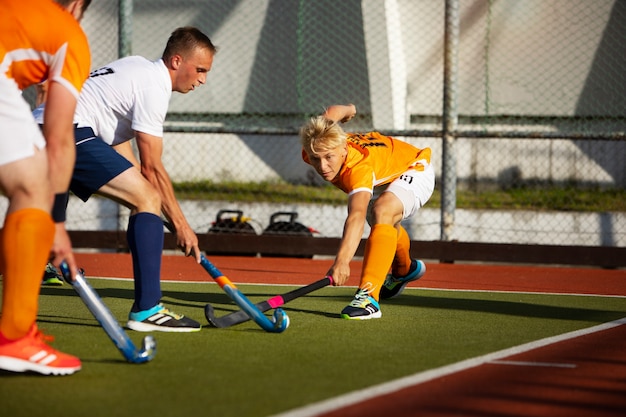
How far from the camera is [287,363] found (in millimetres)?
4121

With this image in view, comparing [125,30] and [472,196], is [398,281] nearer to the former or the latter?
[125,30]

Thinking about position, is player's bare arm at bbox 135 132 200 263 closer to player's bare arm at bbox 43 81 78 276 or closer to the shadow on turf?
player's bare arm at bbox 43 81 78 276

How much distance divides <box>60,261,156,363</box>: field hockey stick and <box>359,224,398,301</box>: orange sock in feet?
6.75

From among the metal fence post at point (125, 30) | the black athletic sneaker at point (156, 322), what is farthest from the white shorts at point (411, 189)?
the metal fence post at point (125, 30)

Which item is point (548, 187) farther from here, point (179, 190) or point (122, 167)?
point (122, 167)

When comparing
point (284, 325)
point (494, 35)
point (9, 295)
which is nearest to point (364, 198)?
point (284, 325)

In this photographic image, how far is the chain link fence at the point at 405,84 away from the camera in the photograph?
14492 mm

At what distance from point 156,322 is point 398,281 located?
2.30 metres

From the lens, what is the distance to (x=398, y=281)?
6.82 m

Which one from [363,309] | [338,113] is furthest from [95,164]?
[338,113]

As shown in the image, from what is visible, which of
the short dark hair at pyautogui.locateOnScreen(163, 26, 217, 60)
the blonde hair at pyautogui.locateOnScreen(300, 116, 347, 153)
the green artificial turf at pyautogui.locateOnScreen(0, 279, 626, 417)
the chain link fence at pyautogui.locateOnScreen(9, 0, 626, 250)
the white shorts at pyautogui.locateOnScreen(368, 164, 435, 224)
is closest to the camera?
the green artificial turf at pyautogui.locateOnScreen(0, 279, 626, 417)

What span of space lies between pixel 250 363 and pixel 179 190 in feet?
34.3

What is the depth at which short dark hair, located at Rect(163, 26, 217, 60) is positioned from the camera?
5.31m

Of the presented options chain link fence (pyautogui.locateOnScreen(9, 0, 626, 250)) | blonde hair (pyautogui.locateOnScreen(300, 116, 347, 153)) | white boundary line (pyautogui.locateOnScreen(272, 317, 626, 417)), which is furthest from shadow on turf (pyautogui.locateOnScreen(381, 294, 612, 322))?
chain link fence (pyautogui.locateOnScreen(9, 0, 626, 250))
